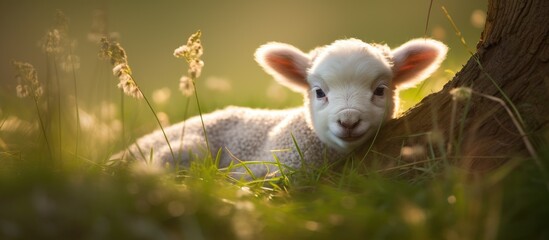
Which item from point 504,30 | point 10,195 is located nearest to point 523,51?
point 504,30

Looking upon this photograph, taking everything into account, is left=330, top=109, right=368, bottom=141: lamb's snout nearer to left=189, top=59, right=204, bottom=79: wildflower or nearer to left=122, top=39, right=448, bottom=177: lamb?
left=122, top=39, right=448, bottom=177: lamb

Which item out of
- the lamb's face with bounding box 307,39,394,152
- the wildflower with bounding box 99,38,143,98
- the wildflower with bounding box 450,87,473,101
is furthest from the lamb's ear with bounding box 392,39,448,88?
the wildflower with bounding box 99,38,143,98

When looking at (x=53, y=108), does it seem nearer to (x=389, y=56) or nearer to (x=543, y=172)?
(x=389, y=56)

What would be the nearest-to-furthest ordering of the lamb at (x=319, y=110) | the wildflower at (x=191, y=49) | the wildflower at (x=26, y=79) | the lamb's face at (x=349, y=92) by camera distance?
1. the wildflower at (x=191, y=49)
2. the wildflower at (x=26, y=79)
3. the lamb's face at (x=349, y=92)
4. the lamb at (x=319, y=110)

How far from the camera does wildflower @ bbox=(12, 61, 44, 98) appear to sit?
155 inches

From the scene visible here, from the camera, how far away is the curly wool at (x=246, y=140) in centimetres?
488

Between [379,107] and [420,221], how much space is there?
227 cm

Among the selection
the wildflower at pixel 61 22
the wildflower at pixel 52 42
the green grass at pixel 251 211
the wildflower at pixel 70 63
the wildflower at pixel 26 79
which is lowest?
the green grass at pixel 251 211

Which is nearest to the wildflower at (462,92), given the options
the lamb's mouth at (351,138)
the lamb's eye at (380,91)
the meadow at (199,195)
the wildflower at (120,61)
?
the meadow at (199,195)

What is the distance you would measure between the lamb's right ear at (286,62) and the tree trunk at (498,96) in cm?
124

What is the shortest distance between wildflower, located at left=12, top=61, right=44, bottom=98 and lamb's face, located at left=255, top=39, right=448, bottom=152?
1.76 meters

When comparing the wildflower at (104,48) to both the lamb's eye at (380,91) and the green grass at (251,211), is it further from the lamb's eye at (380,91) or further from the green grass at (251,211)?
the lamb's eye at (380,91)

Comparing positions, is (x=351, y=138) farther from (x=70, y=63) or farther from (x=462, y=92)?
(x=70, y=63)

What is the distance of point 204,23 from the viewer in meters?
16.1
